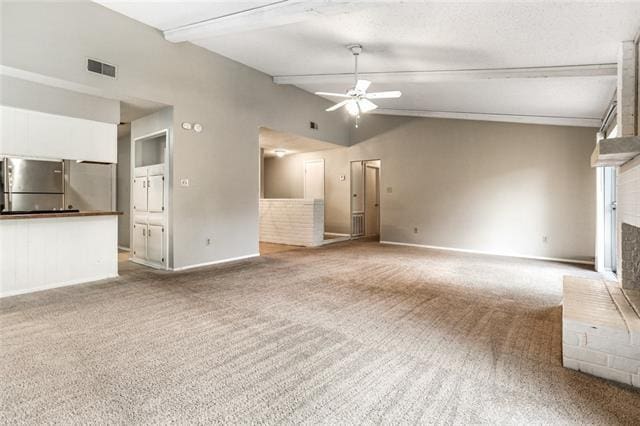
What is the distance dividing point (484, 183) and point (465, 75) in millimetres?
3097

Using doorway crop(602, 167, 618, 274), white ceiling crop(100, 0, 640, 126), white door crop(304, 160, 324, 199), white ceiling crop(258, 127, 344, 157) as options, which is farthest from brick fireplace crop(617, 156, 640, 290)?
white door crop(304, 160, 324, 199)

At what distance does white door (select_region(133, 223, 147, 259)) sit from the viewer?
583 centimetres

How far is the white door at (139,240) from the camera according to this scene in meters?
5.83

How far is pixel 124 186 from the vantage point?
7.34m

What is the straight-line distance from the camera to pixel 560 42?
11.7 feet

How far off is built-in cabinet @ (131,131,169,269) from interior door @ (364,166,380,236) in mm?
6078

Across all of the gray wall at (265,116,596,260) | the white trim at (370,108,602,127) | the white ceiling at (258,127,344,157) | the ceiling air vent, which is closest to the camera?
the ceiling air vent

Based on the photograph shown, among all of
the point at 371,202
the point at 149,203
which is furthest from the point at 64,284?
the point at 371,202

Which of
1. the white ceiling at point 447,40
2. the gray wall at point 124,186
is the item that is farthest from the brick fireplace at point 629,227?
the gray wall at point 124,186

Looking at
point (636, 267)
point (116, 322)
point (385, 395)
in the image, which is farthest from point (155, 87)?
point (636, 267)

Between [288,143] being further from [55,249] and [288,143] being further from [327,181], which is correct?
[55,249]

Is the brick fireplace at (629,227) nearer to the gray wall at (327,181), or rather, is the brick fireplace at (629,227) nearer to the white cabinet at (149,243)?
the white cabinet at (149,243)

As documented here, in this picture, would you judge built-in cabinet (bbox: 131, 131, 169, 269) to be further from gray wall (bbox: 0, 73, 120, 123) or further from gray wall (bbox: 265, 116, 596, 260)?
gray wall (bbox: 265, 116, 596, 260)

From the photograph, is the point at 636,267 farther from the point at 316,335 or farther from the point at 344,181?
the point at 344,181
